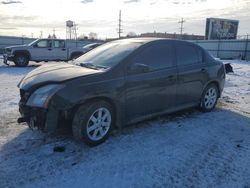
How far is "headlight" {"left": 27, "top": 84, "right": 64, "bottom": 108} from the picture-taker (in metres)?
4.07

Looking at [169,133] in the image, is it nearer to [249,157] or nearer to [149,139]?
[149,139]

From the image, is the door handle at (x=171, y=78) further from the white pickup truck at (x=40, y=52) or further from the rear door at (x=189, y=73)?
the white pickup truck at (x=40, y=52)

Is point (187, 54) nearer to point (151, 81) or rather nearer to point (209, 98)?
point (209, 98)

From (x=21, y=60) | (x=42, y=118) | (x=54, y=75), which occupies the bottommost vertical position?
(x=21, y=60)

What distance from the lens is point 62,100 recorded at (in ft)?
13.3

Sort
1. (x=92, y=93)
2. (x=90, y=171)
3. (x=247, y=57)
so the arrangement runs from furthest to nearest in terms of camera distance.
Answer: (x=247, y=57) < (x=92, y=93) < (x=90, y=171)

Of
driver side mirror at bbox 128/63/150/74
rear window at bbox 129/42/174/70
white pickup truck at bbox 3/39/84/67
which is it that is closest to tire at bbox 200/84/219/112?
rear window at bbox 129/42/174/70

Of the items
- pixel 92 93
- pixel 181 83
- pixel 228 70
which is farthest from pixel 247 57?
pixel 92 93

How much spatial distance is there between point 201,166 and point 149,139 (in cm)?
112

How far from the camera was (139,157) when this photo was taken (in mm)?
4164

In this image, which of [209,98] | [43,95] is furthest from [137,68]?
[209,98]

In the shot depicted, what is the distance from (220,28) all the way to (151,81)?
4596 cm

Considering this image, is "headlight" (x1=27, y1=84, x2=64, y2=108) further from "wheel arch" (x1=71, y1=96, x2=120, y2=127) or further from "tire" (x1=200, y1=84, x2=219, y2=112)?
"tire" (x1=200, y1=84, x2=219, y2=112)

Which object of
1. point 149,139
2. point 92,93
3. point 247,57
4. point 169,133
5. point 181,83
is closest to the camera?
point 92,93
